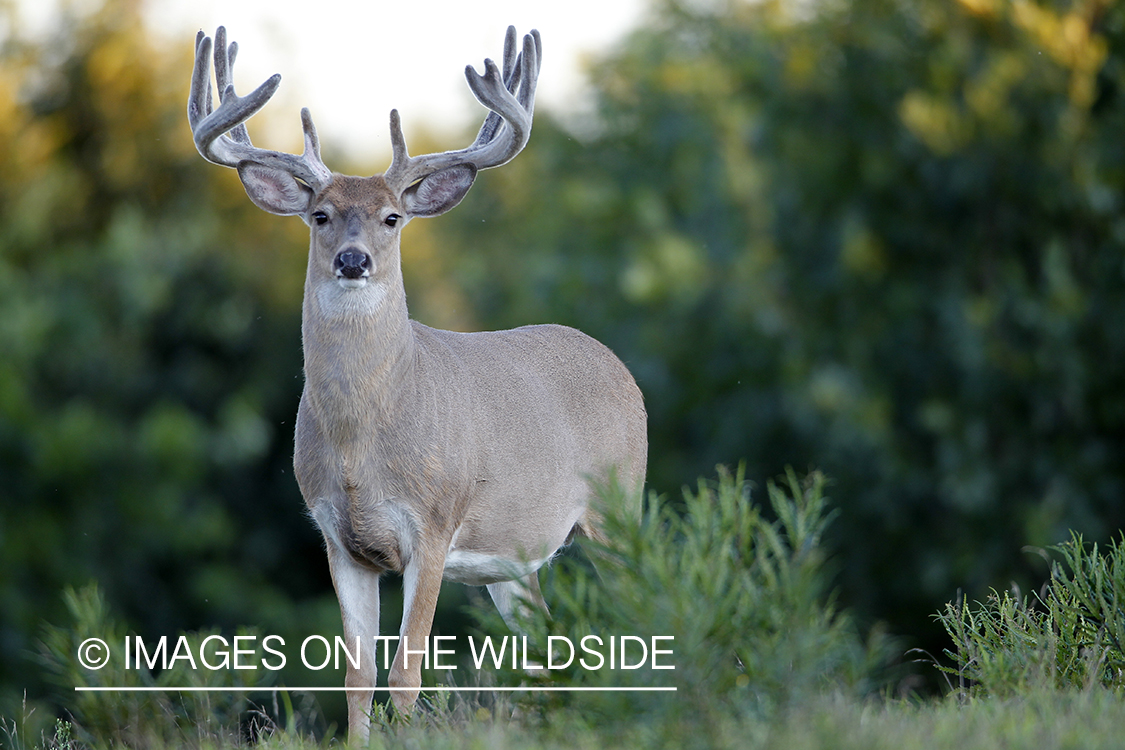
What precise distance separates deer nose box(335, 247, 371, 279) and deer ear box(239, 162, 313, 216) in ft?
1.66

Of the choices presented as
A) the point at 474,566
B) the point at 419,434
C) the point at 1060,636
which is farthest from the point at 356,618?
the point at 1060,636

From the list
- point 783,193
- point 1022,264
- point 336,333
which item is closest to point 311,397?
point 336,333

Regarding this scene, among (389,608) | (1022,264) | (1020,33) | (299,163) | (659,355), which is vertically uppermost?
(1020,33)

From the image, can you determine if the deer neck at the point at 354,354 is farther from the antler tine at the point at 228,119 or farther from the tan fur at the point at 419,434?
the antler tine at the point at 228,119

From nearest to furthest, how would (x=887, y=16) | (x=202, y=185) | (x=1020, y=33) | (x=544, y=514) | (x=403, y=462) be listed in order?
(x=403, y=462) → (x=544, y=514) → (x=1020, y=33) → (x=887, y=16) → (x=202, y=185)

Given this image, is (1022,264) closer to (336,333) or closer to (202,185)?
(202,185)

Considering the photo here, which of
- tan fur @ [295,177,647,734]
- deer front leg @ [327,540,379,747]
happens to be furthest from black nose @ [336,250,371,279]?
deer front leg @ [327,540,379,747]

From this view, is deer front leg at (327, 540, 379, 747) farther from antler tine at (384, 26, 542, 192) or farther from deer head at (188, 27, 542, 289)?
antler tine at (384, 26, 542, 192)

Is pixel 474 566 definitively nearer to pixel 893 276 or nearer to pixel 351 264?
pixel 351 264

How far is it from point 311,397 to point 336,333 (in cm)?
29

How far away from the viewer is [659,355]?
24.5m

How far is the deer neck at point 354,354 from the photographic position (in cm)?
563

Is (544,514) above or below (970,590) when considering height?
above

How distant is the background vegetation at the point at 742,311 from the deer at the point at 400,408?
39.8 ft
